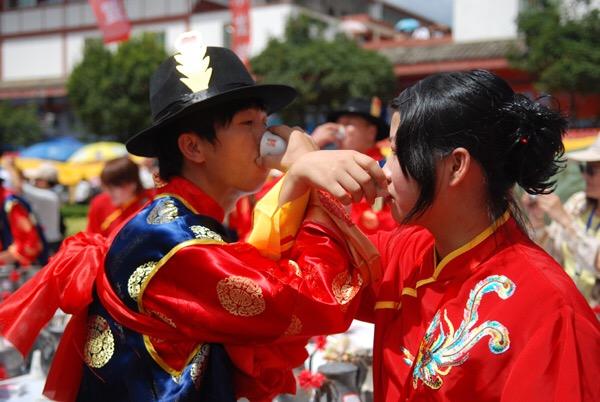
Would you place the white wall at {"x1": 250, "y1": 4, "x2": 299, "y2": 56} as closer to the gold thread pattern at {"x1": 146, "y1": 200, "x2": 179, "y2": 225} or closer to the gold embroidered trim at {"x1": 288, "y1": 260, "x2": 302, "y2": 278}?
the gold thread pattern at {"x1": 146, "y1": 200, "x2": 179, "y2": 225}

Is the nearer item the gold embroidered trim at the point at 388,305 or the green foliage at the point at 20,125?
the gold embroidered trim at the point at 388,305

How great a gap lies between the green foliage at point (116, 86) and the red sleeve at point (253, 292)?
23212 mm

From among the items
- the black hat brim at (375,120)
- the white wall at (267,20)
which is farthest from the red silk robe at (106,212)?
the white wall at (267,20)

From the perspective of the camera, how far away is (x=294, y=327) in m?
1.67

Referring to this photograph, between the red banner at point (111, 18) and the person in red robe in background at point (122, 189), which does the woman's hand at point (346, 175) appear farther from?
the red banner at point (111, 18)

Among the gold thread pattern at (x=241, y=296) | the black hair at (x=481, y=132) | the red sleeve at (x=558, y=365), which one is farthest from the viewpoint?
the gold thread pattern at (x=241, y=296)

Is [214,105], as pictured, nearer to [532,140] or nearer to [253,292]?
[253,292]

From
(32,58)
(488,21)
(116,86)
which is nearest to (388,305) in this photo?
(116,86)

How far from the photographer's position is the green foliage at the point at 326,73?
20.7m

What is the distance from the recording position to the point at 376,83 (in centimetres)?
2112

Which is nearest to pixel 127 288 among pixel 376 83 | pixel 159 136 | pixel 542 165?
pixel 159 136

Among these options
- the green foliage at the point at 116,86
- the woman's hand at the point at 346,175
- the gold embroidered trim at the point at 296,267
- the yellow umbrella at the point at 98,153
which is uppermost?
the woman's hand at the point at 346,175

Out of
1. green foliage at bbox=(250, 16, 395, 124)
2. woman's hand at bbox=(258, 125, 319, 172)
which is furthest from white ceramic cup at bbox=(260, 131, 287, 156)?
green foliage at bbox=(250, 16, 395, 124)

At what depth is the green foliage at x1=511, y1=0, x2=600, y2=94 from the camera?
16.3m
